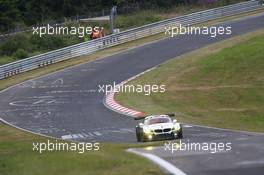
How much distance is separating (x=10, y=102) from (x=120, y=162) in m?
27.3

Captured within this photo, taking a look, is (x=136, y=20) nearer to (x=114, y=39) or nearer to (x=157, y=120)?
(x=114, y=39)

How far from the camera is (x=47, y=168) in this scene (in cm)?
1461

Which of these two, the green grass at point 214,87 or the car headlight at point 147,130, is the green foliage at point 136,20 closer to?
the green grass at point 214,87

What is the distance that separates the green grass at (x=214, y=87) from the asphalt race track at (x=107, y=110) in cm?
236

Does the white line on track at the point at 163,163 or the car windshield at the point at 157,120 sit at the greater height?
the white line on track at the point at 163,163

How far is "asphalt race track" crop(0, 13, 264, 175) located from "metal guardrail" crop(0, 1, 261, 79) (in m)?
3.71

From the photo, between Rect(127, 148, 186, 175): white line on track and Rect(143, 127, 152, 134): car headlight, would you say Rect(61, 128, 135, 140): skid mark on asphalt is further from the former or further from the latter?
Rect(127, 148, 186, 175): white line on track

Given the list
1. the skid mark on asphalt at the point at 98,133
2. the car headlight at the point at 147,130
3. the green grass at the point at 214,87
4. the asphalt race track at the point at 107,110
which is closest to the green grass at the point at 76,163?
the asphalt race track at the point at 107,110

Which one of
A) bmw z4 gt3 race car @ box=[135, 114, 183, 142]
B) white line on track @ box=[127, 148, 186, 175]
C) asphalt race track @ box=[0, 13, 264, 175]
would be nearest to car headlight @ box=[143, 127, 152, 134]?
bmw z4 gt3 race car @ box=[135, 114, 183, 142]

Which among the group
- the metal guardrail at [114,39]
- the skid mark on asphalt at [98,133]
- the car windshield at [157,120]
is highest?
the car windshield at [157,120]

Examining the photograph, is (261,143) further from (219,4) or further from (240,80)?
(219,4)

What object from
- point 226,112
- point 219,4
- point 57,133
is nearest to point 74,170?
point 57,133

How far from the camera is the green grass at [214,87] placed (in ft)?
110

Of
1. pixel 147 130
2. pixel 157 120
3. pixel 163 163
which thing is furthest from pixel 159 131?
pixel 163 163
